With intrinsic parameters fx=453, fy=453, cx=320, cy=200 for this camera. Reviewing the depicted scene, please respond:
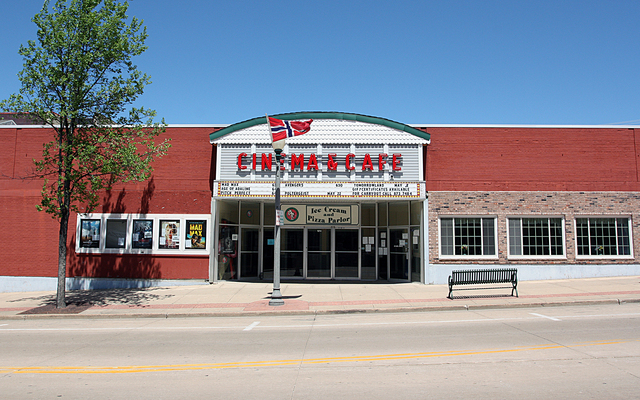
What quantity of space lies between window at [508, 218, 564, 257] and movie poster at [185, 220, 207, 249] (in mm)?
11993

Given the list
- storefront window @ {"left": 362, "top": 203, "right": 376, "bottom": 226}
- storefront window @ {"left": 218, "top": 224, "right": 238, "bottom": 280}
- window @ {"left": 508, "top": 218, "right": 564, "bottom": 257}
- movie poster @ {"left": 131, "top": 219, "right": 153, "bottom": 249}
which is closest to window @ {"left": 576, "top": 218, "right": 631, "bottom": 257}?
window @ {"left": 508, "top": 218, "right": 564, "bottom": 257}

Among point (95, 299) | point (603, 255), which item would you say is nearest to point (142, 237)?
point (95, 299)

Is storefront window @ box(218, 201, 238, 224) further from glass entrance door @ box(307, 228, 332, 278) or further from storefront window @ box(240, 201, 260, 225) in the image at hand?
glass entrance door @ box(307, 228, 332, 278)

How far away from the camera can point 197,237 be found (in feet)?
58.2

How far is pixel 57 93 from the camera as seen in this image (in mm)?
13281

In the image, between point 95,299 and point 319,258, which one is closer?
point 95,299

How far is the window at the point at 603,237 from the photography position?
703 inches

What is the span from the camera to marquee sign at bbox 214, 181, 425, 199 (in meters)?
17.0

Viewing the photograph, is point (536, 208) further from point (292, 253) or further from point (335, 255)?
point (292, 253)

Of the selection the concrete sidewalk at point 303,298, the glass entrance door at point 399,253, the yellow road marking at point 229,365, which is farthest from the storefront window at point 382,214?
the yellow road marking at point 229,365

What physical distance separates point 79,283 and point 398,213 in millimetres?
13154

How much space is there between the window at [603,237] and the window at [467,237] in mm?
3481

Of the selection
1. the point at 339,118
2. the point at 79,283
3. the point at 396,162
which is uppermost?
the point at 339,118

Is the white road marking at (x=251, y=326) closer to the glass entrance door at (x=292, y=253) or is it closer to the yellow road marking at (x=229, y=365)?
the yellow road marking at (x=229, y=365)
